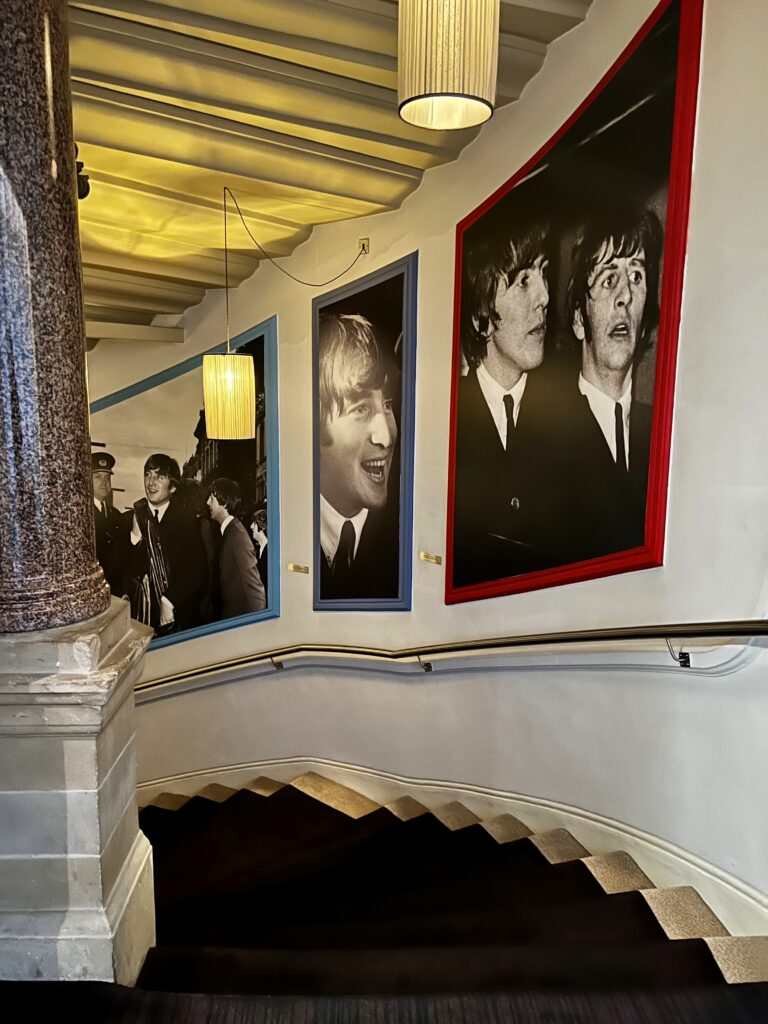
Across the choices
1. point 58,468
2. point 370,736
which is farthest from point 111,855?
point 370,736

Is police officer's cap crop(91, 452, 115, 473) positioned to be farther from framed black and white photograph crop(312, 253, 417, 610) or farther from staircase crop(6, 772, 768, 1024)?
staircase crop(6, 772, 768, 1024)

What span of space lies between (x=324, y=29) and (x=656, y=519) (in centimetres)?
211

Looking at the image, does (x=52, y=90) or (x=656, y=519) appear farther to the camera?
(x=656, y=519)

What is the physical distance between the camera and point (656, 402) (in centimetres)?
271

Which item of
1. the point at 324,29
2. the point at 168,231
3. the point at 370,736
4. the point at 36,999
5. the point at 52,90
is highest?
the point at 324,29

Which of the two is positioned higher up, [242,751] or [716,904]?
[716,904]

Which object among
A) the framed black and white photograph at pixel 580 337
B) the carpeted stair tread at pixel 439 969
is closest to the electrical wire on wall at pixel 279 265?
the framed black and white photograph at pixel 580 337

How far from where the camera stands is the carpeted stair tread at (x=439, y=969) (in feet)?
6.33

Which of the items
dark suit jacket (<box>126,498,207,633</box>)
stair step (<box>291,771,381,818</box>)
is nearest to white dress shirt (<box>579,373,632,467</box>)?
stair step (<box>291,771,381,818</box>)

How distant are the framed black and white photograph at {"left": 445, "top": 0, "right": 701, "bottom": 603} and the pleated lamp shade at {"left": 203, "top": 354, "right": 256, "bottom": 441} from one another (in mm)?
1703

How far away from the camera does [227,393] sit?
531 cm

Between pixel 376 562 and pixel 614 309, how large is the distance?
254 centimetres

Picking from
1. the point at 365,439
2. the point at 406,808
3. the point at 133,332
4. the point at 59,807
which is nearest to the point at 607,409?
the point at 59,807

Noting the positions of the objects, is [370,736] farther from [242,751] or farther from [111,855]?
[111,855]
